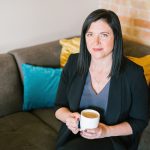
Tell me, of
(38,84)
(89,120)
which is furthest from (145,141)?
(38,84)

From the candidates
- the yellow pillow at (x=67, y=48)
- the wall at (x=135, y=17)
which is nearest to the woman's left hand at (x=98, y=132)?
the yellow pillow at (x=67, y=48)

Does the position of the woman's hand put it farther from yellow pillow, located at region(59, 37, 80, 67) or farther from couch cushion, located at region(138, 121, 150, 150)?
yellow pillow, located at region(59, 37, 80, 67)

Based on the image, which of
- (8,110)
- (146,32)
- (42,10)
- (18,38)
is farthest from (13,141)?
(146,32)

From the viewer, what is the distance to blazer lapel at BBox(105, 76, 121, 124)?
148cm

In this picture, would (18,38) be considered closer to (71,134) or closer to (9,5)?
(9,5)

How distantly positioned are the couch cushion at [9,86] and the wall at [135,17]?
1.01 metres

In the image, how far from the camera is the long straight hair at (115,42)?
1.43 m

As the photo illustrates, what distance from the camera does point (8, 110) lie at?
6.77 ft

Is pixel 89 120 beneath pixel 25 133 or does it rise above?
above

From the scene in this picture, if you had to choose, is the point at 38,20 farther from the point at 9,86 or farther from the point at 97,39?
the point at 97,39

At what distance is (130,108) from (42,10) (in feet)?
4.05

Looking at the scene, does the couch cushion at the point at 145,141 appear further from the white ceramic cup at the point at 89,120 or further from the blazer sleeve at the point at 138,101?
the white ceramic cup at the point at 89,120

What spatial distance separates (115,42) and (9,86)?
2.96 ft

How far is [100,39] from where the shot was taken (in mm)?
1444
